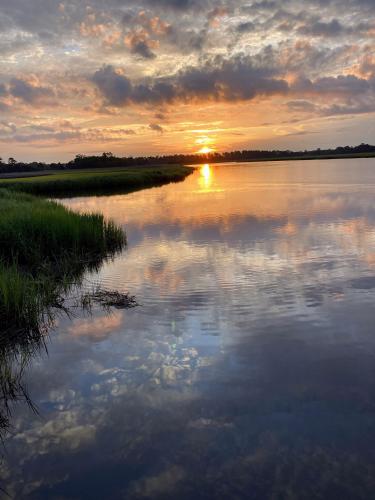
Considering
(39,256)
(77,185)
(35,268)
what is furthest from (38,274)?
(77,185)

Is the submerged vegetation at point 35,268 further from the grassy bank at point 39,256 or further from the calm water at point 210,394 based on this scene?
the calm water at point 210,394

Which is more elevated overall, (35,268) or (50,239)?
(50,239)

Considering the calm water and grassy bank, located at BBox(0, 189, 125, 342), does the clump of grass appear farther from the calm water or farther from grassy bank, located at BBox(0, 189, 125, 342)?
the calm water

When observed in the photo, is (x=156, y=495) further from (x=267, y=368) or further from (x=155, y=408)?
(x=267, y=368)

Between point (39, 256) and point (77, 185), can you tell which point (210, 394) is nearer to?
point (39, 256)

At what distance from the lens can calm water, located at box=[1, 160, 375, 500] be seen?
4.88m

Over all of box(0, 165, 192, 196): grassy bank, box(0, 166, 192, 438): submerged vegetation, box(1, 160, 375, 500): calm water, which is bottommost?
box(1, 160, 375, 500): calm water

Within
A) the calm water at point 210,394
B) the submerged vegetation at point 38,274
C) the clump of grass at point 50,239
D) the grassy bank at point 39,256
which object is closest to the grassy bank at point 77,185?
the clump of grass at point 50,239

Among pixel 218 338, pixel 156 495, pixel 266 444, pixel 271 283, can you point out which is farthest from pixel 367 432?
pixel 271 283

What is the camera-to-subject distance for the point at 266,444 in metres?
5.38

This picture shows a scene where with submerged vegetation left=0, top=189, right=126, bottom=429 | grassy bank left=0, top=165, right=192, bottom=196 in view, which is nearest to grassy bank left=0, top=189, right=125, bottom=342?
submerged vegetation left=0, top=189, right=126, bottom=429

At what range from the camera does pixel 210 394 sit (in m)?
6.57

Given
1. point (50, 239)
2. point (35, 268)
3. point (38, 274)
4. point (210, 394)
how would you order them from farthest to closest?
1. point (50, 239)
2. point (35, 268)
3. point (38, 274)
4. point (210, 394)

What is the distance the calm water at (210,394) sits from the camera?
4.88 metres
